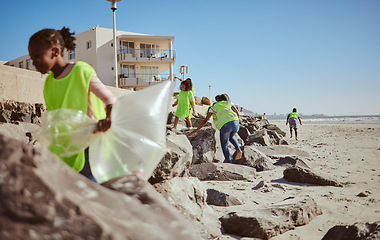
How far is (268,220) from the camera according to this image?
3.30 metres

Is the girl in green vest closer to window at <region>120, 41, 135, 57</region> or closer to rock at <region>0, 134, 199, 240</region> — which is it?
rock at <region>0, 134, 199, 240</region>

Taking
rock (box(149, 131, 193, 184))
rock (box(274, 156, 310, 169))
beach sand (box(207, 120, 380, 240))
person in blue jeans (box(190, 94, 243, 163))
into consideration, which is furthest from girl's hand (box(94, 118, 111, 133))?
rock (box(274, 156, 310, 169))

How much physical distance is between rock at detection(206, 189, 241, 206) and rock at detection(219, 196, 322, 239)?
0.65m

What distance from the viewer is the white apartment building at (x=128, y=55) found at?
104 feet

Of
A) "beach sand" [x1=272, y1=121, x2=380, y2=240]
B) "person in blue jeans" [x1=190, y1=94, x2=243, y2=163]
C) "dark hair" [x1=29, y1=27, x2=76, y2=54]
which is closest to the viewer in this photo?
"dark hair" [x1=29, y1=27, x2=76, y2=54]

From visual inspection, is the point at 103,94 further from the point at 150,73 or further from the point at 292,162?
the point at 150,73

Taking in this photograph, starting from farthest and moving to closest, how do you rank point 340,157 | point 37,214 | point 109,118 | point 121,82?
point 121,82
point 340,157
point 109,118
point 37,214

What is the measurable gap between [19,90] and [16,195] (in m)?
5.40

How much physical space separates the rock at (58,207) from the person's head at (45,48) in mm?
854

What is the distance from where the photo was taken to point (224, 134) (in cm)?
729

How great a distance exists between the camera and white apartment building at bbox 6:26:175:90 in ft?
104

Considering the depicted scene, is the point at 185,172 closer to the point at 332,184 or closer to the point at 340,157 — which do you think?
the point at 332,184

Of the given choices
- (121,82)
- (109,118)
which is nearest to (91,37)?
(121,82)

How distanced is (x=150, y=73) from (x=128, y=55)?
9.70 ft
